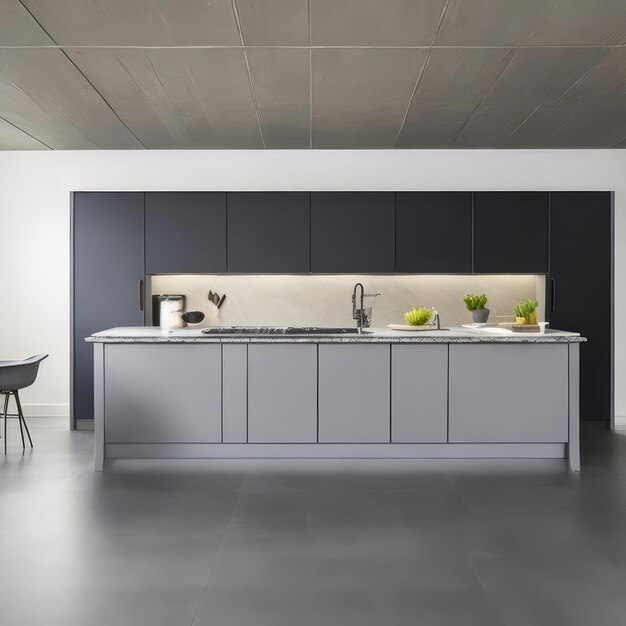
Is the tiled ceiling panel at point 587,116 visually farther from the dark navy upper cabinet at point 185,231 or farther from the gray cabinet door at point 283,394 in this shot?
the dark navy upper cabinet at point 185,231

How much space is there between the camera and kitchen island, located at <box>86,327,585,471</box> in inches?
176

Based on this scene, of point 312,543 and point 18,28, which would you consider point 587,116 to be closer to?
point 312,543

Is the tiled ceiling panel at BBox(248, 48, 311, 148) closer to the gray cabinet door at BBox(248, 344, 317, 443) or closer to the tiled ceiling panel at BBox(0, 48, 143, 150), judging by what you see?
the tiled ceiling panel at BBox(0, 48, 143, 150)

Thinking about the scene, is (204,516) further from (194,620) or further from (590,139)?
(590,139)

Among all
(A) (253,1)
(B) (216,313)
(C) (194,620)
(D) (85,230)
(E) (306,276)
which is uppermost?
(A) (253,1)

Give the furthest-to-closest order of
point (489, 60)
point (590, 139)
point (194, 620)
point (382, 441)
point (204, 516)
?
point (590, 139)
point (382, 441)
point (489, 60)
point (204, 516)
point (194, 620)

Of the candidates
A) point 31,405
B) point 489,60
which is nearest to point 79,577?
point 489,60

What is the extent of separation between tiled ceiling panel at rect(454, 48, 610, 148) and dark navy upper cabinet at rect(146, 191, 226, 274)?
2502 mm

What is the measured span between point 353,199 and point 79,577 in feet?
14.2

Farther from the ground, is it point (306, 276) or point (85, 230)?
point (85, 230)

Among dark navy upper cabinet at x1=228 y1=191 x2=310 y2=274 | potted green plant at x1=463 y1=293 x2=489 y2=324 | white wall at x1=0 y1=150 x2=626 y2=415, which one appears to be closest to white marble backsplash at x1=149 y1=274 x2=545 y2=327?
dark navy upper cabinet at x1=228 y1=191 x2=310 y2=274

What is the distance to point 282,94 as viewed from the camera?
4.65 metres

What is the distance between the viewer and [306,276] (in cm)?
643

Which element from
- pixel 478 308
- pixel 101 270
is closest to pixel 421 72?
pixel 478 308
